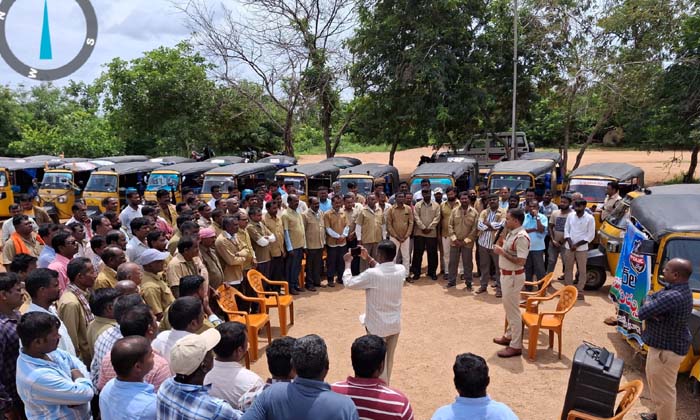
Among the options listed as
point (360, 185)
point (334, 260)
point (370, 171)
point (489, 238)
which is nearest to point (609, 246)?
point (489, 238)

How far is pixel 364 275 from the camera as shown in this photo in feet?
16.0

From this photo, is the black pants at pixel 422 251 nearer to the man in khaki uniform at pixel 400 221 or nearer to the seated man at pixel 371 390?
the man in khaki uniform at pixel 400 221

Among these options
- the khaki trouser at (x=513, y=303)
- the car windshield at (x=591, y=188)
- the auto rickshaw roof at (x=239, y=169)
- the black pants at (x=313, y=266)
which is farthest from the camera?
the auto rickshaw roof at (x=239, y=169)

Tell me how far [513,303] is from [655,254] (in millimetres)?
1713

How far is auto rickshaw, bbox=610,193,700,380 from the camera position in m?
5.68

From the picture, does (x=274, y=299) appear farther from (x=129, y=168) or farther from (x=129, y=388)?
(x=129, y=168)

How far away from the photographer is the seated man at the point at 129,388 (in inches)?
117

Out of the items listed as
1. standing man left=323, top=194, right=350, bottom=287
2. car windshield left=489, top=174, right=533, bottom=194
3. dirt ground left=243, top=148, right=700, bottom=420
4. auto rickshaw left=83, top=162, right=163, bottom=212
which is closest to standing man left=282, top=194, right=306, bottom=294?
dirt ground left=243, top=148, right=700, bottom=420

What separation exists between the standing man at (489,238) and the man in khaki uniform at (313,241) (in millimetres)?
2885

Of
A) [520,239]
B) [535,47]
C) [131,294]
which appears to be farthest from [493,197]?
[535,47]

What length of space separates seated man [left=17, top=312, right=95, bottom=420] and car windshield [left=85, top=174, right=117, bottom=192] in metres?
13.0

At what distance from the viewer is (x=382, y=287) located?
4.93 m

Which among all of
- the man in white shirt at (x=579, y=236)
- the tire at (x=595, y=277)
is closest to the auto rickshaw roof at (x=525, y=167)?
the tire at (x=595, y=277)

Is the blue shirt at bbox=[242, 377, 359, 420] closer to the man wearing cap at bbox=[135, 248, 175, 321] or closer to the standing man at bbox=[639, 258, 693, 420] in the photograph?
the man wearing cap at bbox=[135, 248, 175, 321]
